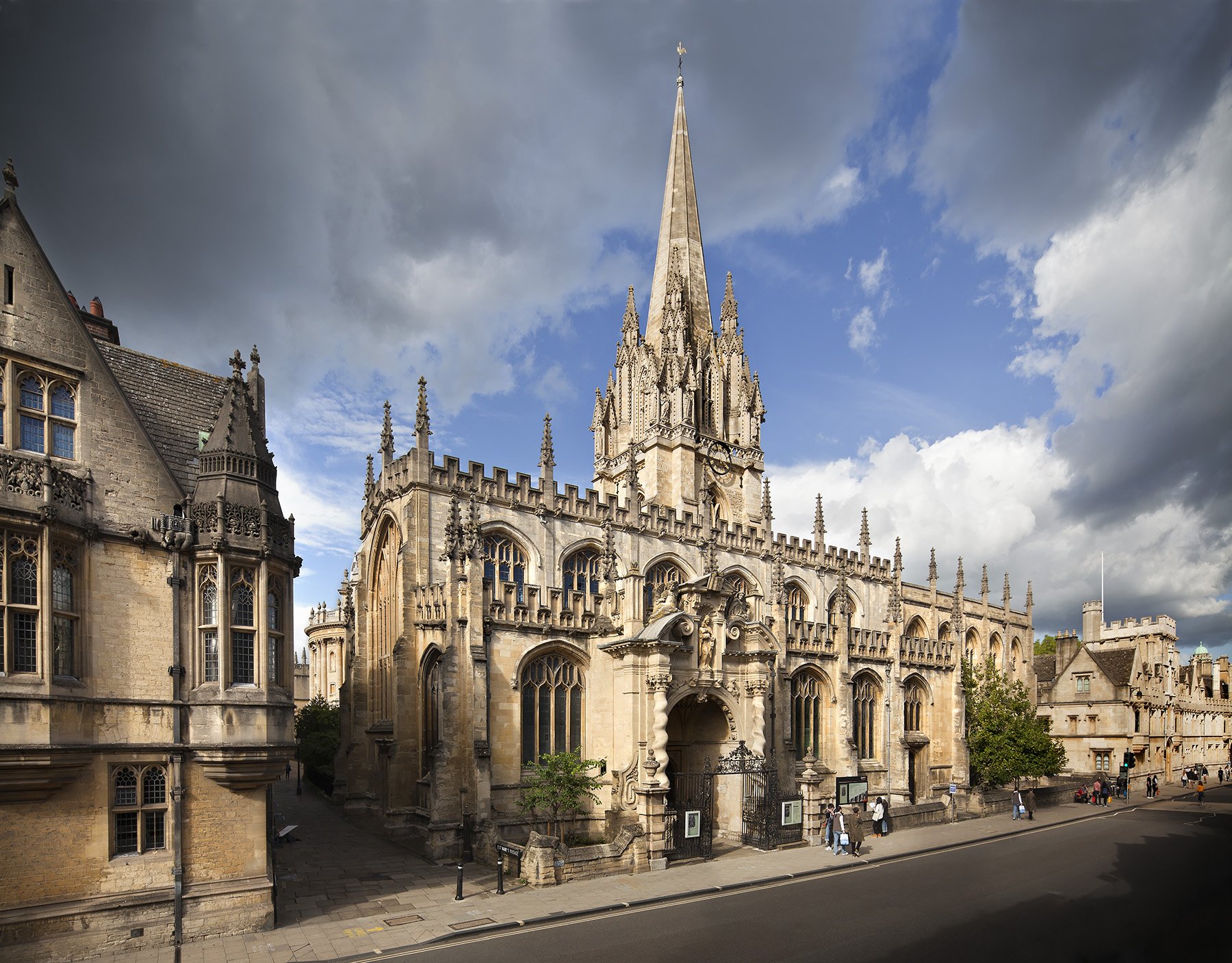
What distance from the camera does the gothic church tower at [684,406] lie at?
43.1m

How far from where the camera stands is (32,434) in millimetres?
14391

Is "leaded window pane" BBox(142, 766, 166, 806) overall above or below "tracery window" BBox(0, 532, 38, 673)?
below

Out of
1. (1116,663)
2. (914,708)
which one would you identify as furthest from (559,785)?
(1116,663)

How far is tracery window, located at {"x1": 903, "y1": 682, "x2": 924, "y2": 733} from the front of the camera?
120 feet

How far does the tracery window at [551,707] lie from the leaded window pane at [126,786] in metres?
12.3

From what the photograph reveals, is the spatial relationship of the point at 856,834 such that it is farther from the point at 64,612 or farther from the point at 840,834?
the point at 64,612

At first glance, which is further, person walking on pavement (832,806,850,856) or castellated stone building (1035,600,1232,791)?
castellated stone building (1035,600,1232,791)

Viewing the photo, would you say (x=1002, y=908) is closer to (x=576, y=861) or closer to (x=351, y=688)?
(x=576, y=861)

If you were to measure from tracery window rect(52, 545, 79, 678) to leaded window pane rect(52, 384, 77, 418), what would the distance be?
273cm

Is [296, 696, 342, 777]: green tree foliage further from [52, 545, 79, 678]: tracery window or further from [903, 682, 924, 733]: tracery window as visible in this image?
[903, 682, 924, 733]: tracery window

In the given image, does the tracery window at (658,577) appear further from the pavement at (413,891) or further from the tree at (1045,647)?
the tree at (1045,647)

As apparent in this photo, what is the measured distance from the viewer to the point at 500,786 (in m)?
23.8

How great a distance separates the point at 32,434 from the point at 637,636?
1628 cm

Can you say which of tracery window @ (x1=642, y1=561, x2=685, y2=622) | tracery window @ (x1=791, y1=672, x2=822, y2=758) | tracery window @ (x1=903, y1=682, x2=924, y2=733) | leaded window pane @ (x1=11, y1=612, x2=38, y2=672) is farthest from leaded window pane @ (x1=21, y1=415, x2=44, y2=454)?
tracery window @ (x1=903, y1=682, x2=924, y2=733)
